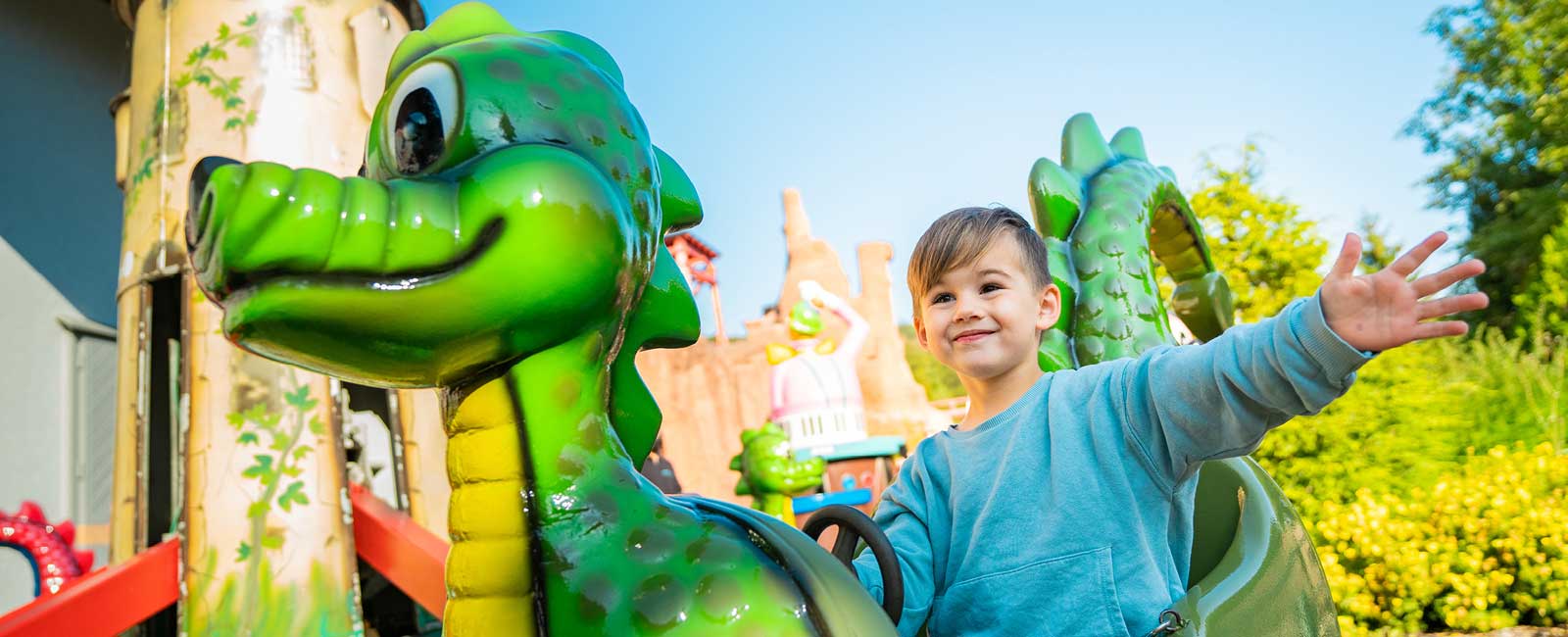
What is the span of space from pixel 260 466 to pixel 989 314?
2043 millimetres

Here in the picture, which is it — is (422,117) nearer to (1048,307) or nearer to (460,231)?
(460,231)

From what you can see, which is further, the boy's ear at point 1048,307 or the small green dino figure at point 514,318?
the boy's ear at point 1048,307

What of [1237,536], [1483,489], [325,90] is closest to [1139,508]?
[1237,536]

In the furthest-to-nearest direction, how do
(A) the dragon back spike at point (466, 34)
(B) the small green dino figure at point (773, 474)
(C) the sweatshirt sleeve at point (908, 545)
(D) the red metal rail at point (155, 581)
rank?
(B) the small green dino figure at point (773, 474), (D) the red metal rail at point (155, 581), (C) the sweatshirt sleeve at point (908, 545), (A) the dragon back spike at point (466, 34)

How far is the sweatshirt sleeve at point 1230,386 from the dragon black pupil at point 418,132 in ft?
2.49

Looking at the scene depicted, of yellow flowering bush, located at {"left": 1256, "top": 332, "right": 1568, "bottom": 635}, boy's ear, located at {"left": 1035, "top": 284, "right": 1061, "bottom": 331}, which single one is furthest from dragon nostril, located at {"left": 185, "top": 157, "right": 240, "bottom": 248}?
yellow flowering bush, located at {"left": 1256, "top": 332, "right": 1568, "bottom": 635}

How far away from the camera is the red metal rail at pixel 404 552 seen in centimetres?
262

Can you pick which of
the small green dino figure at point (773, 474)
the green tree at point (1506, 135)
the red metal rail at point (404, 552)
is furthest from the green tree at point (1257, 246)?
the green tree at point (1506, 135)

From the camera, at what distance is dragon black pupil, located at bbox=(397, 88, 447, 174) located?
0.90 m

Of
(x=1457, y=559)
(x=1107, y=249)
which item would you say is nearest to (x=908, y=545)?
(x=1107, y=249)

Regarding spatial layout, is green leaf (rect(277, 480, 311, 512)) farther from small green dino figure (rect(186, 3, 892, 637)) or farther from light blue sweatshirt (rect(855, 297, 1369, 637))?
small green dino figure (rect(186, 3, 892, 637))

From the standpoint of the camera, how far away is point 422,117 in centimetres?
90

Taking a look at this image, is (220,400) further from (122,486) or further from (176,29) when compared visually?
(176,29)

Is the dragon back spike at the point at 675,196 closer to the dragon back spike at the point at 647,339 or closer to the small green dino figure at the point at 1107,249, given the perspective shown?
the dragon back spike at the point at 647,339
